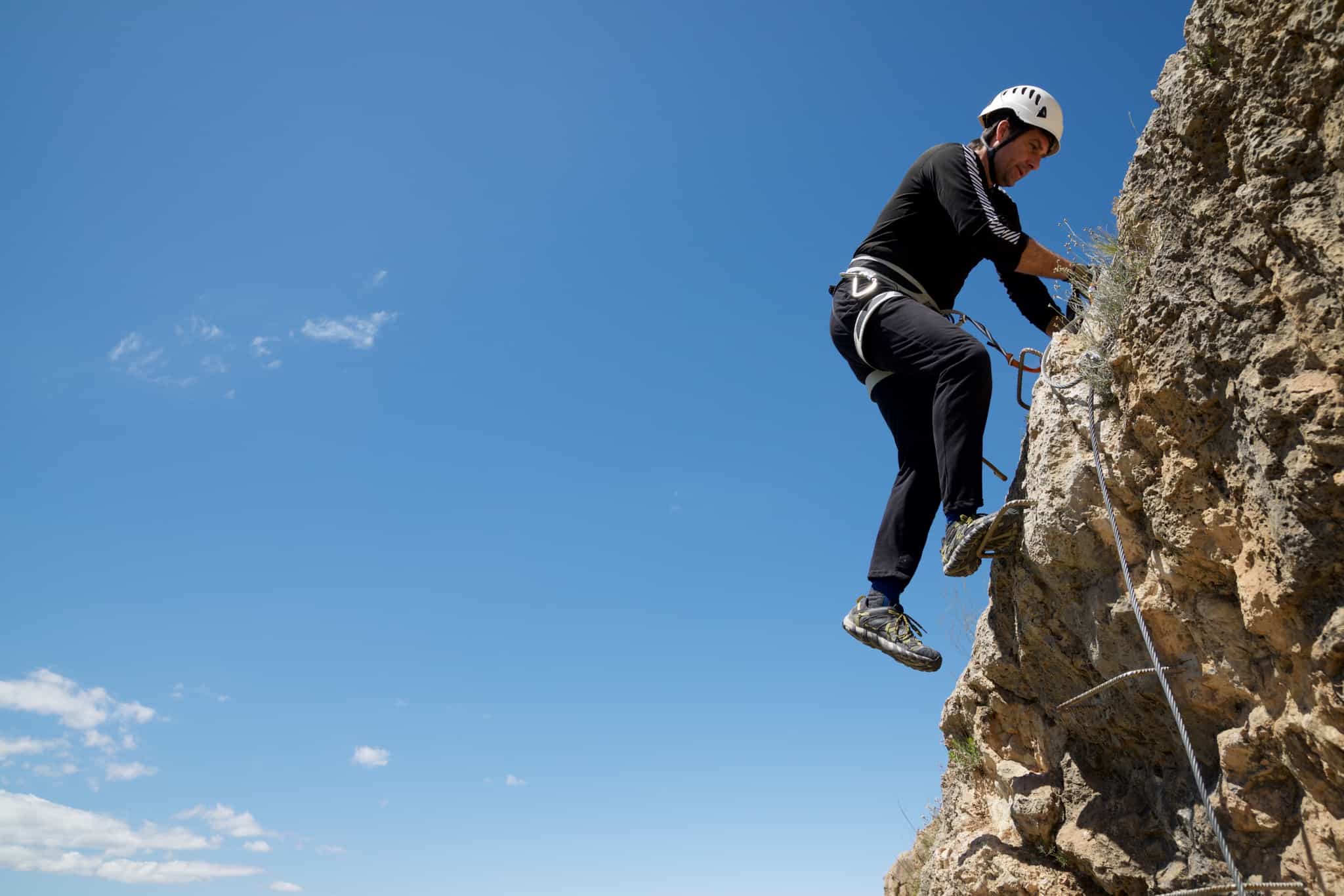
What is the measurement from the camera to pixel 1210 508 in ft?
11.8

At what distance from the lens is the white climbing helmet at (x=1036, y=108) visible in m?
5.08

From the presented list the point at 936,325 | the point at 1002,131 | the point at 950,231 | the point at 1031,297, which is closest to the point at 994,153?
the point at 1002,131

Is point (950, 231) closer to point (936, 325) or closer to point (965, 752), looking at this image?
point (936, 325)

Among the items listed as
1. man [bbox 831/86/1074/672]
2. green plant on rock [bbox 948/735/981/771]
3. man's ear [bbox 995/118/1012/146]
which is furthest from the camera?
green plant on rock [bbox 948/735/981/771]

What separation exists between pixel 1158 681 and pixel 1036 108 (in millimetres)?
3074

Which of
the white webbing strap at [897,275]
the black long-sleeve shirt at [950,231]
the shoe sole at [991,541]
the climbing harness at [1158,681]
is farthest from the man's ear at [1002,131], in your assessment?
the shoe sole at [991,541]

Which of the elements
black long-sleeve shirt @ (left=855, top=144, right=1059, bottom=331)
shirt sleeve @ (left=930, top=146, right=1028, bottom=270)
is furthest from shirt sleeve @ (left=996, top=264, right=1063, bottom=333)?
shirt sleeve @ (left=930, top=146, right=1028, bottom=270)

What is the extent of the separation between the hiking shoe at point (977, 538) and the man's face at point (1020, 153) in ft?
6.43

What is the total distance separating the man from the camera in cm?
458

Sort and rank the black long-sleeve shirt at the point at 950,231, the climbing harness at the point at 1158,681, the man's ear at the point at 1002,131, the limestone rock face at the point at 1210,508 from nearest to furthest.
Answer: the limestone rock face at the point at 1210,508 < the climbing harness at the point at 1158,681 < the black long-sleeve shirt at the point at 950,231 < the man's ear at the point at 1002,131

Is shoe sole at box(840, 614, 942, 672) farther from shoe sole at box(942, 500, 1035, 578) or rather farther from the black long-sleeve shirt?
the black long-sleeve shirt

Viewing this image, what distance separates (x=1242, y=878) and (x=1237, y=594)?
Result: 1141mm

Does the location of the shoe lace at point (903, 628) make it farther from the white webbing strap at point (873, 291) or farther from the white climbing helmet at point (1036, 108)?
the white climbing helmet at point (1036, 108)

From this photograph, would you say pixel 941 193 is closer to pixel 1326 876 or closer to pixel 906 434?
pixel 906 434
